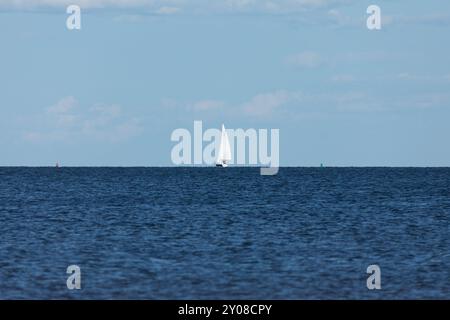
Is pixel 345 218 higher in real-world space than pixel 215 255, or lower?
higher

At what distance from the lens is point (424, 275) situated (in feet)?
145

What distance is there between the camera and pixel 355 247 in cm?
5584

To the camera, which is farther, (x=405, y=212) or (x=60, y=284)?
(x=405, y=212)

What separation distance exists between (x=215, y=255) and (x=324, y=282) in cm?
1035
